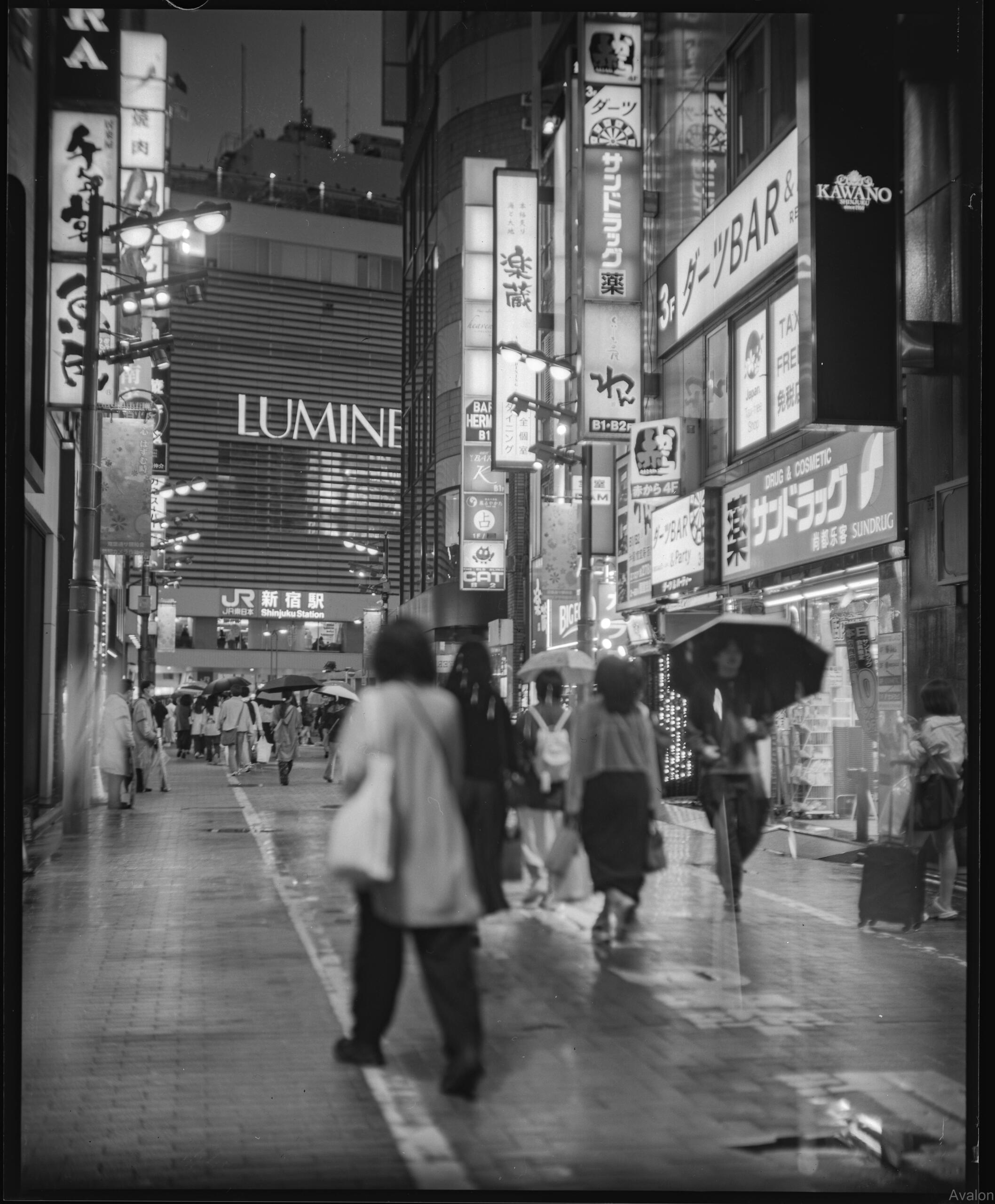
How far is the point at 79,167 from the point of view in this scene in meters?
3.69

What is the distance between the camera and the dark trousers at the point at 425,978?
3.08 m

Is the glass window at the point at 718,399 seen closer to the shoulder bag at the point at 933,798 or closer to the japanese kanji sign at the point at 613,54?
the japanese kanji sign at the point at 613,54

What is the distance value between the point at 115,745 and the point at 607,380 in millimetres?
2997

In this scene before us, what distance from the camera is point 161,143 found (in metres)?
3.67

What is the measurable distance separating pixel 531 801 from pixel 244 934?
40.0 inches

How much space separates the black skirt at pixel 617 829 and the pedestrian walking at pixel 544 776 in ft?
0.35

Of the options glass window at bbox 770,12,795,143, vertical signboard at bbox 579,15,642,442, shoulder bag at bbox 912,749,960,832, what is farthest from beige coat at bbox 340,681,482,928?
glass window at bbox 770,12,795,143

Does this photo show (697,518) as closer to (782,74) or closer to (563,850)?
(563,850)

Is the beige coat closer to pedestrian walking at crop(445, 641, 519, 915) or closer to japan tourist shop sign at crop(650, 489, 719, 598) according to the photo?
pedestrian walking at crop(445, 641, 519, 915)

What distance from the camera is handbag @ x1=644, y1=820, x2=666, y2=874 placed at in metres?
3.40

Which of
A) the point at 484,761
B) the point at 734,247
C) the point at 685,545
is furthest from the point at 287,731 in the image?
the point at 734,247

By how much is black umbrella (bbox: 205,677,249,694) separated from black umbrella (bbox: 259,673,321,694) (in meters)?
0.06

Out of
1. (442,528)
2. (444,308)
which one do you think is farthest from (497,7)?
(442,528)

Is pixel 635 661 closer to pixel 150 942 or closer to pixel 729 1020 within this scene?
pixel 729 1020
